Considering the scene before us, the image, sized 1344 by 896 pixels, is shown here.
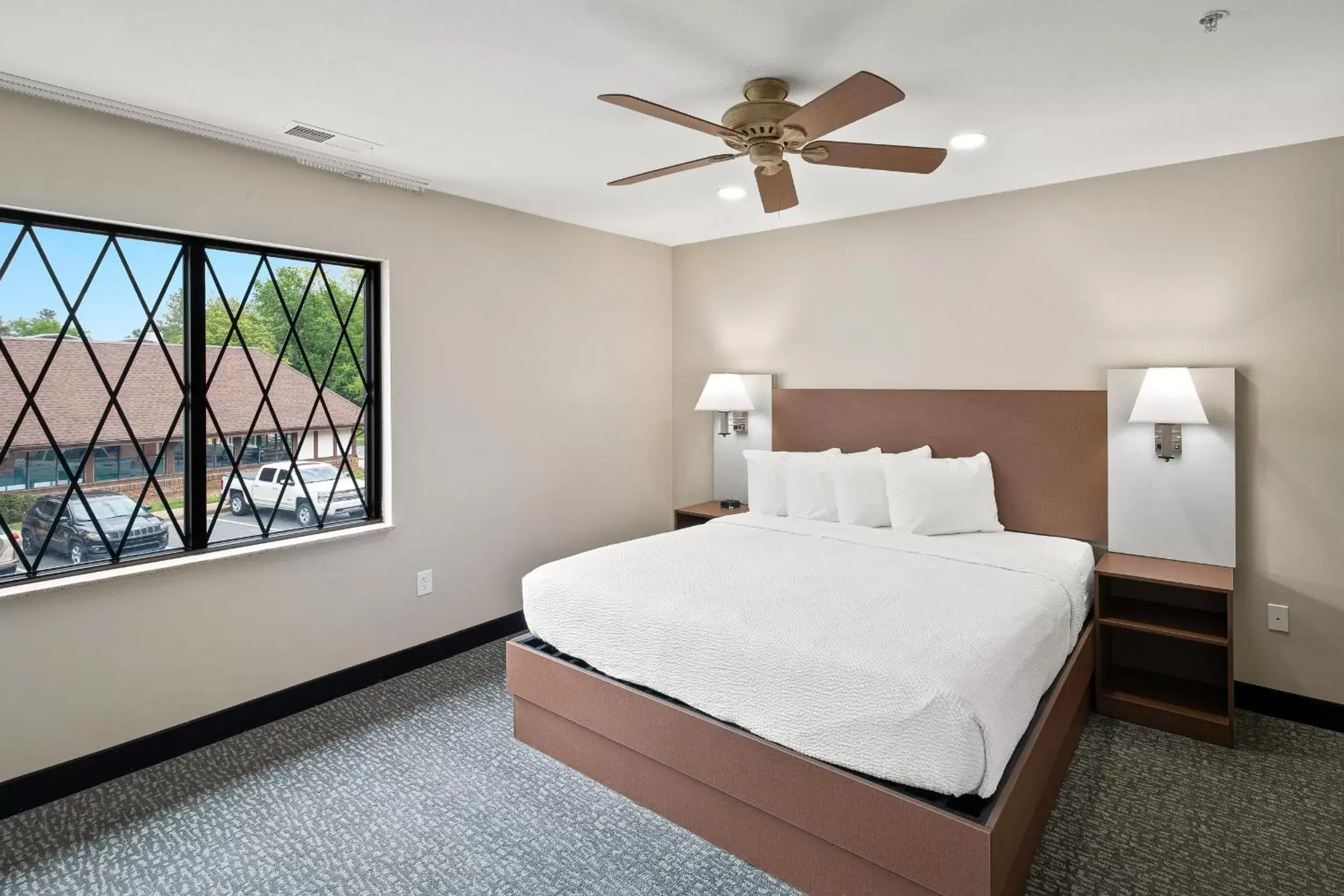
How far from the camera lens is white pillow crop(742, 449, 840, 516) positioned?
4.04 meters

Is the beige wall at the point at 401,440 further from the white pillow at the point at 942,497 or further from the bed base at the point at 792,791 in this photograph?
the white pillow at the point at 942,497

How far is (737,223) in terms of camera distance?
427cm

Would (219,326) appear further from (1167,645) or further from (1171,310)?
(1167,645)

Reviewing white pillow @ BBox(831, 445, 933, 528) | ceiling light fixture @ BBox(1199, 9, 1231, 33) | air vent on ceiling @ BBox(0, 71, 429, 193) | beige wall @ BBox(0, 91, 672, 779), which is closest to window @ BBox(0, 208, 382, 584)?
beige wall @ BBox(0, 91, 672, 779)

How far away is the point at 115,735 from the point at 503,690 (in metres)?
1.44

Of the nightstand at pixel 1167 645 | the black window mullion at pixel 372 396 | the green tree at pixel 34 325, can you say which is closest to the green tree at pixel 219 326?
the green tree at pixel 34 325

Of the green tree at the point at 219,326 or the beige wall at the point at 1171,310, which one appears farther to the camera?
the beige wall at the point at 1171,310

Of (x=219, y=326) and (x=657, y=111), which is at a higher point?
(x=657, y=111)

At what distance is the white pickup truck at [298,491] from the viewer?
3025 millimetres

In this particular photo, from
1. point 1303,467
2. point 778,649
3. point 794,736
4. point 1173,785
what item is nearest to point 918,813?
point 794,736

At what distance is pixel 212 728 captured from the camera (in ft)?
9.26

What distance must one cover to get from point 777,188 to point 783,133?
340 mm

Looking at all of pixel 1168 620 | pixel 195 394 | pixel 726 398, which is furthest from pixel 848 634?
pixel 195 394

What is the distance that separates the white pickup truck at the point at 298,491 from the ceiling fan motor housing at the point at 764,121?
7.67 feet
